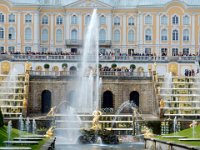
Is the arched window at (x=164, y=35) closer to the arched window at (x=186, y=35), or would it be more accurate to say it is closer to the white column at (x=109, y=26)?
the arched window at (x=186, y=35)

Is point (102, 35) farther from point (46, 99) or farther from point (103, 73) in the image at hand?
point (46, 99)

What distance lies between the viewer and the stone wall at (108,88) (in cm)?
7288

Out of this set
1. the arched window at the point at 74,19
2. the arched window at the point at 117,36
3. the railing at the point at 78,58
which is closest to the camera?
the railing at the point at 78,58

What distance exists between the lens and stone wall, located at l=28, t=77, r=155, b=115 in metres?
72.9

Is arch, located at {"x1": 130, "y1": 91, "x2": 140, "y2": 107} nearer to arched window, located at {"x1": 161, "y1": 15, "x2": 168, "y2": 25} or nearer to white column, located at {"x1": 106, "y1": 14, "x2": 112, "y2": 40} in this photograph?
arched window, located at {"x1": 161, "y1": 15, "x2": 168, "y2": 25}

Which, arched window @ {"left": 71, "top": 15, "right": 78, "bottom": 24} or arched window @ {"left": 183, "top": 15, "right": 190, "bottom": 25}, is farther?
arched window @ {"left": 71, "top": 15, "right": 78, "bottom": 24}

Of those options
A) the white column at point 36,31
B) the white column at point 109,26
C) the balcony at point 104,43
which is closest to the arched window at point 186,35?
the white column at point 109,26

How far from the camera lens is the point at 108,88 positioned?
73.9 meters

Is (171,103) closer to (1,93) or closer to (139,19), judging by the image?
(1,93)

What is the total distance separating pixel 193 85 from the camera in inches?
2842

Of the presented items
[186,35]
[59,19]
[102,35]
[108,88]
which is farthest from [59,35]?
[108,88]

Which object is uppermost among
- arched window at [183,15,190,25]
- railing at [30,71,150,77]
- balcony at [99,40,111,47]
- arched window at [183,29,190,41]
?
arched window at [183,15,190,25]

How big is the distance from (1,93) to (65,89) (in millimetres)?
7618

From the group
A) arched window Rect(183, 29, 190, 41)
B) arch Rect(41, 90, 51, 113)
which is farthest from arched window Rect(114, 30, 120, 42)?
arch Rect(41, 90, 51, 113)
